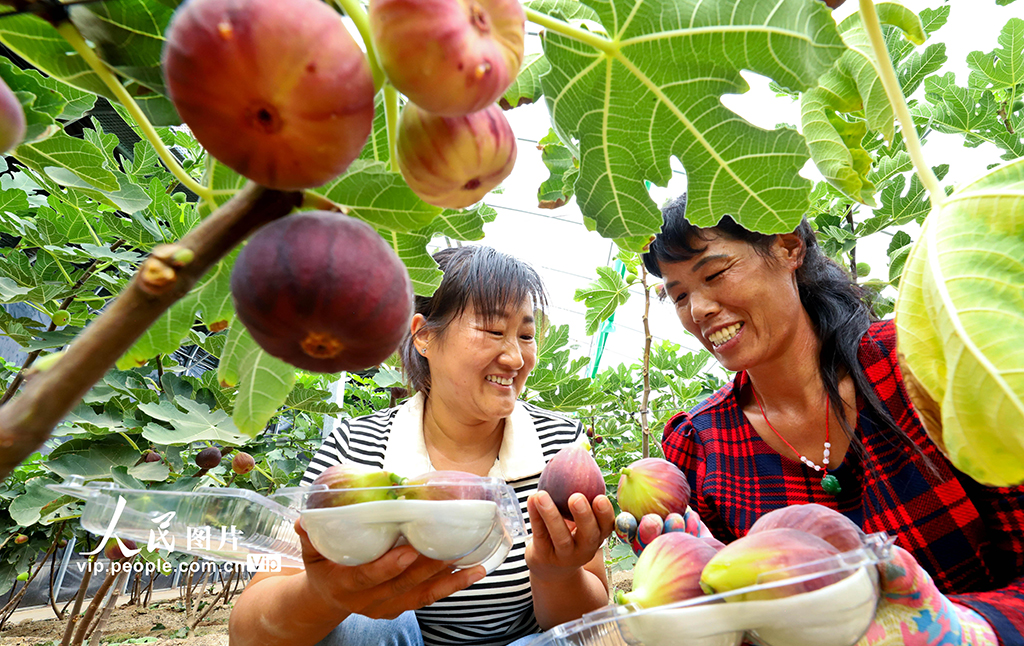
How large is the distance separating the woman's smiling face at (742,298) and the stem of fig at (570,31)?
1.29 metres

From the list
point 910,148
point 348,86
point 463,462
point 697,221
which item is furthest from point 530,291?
point 348,86

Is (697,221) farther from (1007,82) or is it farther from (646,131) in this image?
(1007,82)

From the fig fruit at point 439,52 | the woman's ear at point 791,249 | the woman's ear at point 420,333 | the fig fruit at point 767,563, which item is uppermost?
the woman's ear at point 420,333

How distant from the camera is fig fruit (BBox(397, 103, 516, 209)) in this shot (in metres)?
0.46

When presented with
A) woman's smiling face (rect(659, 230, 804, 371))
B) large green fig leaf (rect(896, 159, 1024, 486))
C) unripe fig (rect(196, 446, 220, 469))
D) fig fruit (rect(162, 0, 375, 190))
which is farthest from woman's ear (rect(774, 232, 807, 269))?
unripe fig (rect(196, 446, 220, 469))

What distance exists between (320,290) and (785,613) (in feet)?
1.35

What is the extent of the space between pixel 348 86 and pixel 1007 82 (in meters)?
2.56

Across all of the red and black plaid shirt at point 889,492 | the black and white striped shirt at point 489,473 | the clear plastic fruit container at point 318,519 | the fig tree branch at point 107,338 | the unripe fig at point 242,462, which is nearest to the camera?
the fig tree branch at point 107,338

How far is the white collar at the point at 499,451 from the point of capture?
76.4 inches

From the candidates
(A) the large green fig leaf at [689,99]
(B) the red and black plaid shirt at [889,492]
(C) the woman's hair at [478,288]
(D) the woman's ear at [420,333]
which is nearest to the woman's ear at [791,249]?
(B) the red and black plaid shirt at [889,492]

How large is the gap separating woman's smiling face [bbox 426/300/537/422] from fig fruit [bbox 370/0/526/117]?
62.8 inches

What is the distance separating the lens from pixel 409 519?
0.66 metres

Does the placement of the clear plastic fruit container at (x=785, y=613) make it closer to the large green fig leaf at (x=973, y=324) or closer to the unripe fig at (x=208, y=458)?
the large green fig leaf at (x=973, y=324)

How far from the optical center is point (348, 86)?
35 centimetres
